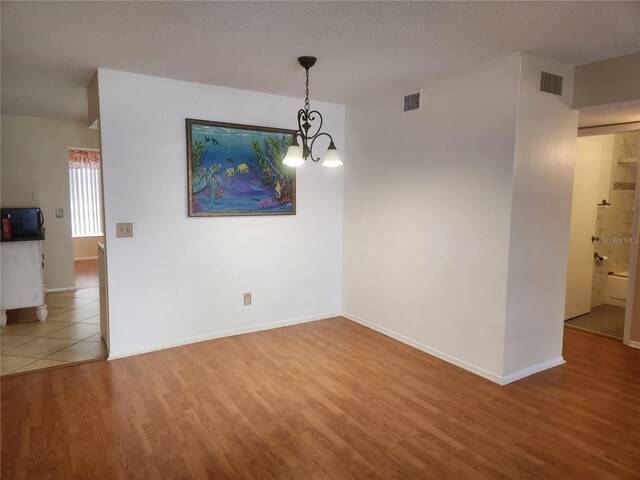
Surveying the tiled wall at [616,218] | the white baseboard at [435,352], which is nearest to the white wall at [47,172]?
the white baseboard at [435,352]

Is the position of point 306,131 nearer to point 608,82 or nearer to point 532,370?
point 608,82

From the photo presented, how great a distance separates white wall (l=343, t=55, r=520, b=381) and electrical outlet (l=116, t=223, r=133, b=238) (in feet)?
7.37

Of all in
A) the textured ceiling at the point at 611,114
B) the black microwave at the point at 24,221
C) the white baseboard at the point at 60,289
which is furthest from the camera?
the white baseboard at the point at 60,289

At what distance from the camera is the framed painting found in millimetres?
3756

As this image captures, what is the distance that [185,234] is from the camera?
12.4 feet

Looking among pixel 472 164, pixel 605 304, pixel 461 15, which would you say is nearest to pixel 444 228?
pixel 472 164

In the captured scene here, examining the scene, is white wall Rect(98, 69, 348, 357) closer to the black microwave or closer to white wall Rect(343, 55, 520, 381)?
white wall Rect(343, 55, 520, 381)

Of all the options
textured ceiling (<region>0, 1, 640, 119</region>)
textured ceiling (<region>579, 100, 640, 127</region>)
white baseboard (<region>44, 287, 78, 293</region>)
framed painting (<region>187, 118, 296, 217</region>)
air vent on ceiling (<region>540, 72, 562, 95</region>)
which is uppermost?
textured ceiling (<region>0, 1, 640, 119</region>)

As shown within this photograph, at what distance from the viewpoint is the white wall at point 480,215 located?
9.86 ft

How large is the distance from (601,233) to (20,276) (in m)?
Answer: 6.59

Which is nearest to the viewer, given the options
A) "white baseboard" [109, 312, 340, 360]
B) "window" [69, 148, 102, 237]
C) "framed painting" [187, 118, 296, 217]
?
"white baseboard" [109, 312, 340, 360]

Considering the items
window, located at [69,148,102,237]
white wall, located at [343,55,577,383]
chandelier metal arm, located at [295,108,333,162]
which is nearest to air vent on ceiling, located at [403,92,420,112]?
white wall, located at [343,55,577,383]

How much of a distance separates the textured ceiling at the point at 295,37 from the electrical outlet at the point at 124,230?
126 centimetres

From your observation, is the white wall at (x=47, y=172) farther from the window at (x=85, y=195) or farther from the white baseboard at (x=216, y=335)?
the white baseboard at (x=216, y=335)
